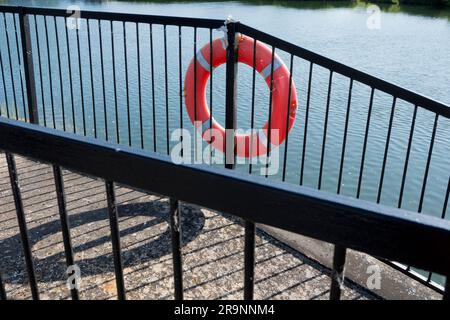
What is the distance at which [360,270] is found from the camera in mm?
2961

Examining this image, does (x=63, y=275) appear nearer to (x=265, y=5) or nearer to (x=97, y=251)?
(x=97, y=251)

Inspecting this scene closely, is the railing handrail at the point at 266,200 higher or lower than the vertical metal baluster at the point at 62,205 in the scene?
higher

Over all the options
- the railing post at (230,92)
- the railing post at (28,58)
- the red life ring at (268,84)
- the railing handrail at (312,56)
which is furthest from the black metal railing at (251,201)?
the railing post at (28,58)

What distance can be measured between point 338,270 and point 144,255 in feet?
7.30

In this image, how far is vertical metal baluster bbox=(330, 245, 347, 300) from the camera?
3.27 feet

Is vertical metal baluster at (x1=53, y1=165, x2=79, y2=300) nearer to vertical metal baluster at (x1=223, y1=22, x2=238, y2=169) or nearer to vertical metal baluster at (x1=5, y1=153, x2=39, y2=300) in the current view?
vertical metal baluster at (x1=5, y1=153, x2=39, y2=300)

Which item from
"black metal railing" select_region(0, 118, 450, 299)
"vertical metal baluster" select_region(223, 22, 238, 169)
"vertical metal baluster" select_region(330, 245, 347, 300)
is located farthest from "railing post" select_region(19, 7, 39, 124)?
"vertical metal baluster" select_region(330, 245, 347, 300)

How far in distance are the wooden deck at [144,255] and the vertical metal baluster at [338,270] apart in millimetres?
1735

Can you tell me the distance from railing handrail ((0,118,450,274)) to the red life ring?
8.23 feet

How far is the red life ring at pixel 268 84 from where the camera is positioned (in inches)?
147

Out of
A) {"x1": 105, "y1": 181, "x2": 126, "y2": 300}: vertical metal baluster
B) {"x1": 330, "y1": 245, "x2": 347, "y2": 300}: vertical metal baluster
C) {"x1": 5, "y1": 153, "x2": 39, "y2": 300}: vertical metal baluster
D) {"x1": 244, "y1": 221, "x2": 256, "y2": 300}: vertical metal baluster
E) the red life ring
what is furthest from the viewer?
the red life ring

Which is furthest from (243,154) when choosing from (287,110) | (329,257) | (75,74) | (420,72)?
(420,72)

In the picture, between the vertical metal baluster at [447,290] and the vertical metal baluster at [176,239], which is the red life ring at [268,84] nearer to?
the vertical metal baluster at [176,239]

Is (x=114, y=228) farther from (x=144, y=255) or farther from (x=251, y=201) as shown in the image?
(x=144, y=255)
